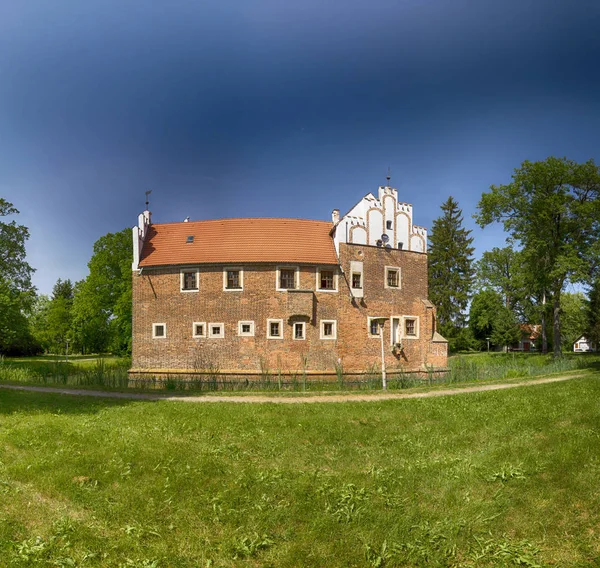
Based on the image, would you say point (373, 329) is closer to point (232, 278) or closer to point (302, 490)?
point (232, 278)

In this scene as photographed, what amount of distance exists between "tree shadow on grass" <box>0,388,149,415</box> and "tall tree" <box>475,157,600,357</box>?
83.9ft

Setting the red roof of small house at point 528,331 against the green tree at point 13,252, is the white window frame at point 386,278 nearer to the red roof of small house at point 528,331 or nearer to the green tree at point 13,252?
the green tree at point 13,252

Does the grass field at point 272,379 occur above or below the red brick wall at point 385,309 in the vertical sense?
below

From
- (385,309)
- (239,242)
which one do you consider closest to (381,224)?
(385,309)

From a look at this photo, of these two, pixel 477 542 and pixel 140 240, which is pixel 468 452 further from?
pixel 140 240

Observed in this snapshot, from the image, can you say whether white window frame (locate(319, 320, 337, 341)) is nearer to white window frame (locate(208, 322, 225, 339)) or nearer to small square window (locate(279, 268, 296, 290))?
small square window (locate(279, 268, 296, 290))

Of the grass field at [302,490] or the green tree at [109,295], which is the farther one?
the green tree at [109,295]

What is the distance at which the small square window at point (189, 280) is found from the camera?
25250mm

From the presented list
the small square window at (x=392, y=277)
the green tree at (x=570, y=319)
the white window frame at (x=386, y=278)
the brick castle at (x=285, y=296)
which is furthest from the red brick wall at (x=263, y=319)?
the green tree at (x=570, y=319)

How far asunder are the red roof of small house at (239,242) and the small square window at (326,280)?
750mm

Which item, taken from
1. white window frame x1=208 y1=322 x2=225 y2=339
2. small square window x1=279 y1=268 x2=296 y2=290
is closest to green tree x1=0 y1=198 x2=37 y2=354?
white window frame x1=208 y1=322 x2=225 y2=339

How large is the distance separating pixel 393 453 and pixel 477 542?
2762 millimetres

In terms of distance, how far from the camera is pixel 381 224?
26.8 metres

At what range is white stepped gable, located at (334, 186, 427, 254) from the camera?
26016mm
